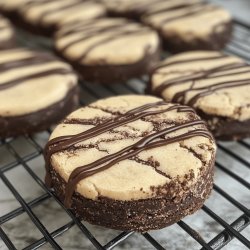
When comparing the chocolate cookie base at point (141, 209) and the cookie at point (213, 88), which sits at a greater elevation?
the cookie at point (213, 88)

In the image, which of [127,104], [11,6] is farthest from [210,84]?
[11,6]

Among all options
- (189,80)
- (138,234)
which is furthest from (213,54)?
(138,234)

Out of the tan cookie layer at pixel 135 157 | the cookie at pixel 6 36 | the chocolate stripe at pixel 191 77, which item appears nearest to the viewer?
the tan cookie layer at pixel 135 157

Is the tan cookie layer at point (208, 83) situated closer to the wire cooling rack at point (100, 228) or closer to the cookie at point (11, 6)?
the wire cooling rack at point (100, 228)

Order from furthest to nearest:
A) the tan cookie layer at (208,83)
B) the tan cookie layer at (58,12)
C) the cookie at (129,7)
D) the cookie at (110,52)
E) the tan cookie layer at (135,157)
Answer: the cookie at (129,7), the tan cookie layer at (58,12), the cookie at (110,52), the tan cookie layer at (208,83), the tan cookie layer at (135,157)

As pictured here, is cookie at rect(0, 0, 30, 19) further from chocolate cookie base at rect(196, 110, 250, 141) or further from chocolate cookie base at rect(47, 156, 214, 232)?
chocolate cookie base at rect(47, 156, 214, 232)

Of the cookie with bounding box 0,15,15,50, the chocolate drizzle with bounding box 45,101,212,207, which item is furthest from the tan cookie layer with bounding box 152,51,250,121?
the cookie with bounding box 0,15,15,50

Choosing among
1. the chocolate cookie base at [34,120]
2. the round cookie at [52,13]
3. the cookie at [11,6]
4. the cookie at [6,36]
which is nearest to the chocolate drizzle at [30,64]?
the chocolate cookie base at [34,120]

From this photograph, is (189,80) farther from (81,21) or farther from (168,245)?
(81,21)

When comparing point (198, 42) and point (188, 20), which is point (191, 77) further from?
point (188, 20)
